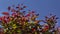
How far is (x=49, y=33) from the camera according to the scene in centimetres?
241

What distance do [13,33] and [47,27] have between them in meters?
0.48

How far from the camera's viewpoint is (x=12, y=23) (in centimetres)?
210

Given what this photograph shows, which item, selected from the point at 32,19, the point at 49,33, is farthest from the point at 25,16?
the point at 49,33

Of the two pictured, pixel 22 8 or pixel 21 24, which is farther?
pixel 22 8

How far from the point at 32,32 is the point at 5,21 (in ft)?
1.20

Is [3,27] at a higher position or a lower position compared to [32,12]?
lower

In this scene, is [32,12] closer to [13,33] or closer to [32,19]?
[32,19]

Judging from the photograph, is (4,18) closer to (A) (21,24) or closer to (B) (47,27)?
(A) (21,24)

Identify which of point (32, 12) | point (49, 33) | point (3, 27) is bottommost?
point (49, 33)

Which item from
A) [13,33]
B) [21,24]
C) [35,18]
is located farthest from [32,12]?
[13,33]

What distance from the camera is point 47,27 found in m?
2.29

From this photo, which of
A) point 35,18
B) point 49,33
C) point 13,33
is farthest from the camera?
point 49,33

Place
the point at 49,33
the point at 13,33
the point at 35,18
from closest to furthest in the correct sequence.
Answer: the point at 13,33, the point at 35,18, the point at 49,33

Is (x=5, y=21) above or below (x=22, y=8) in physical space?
below
